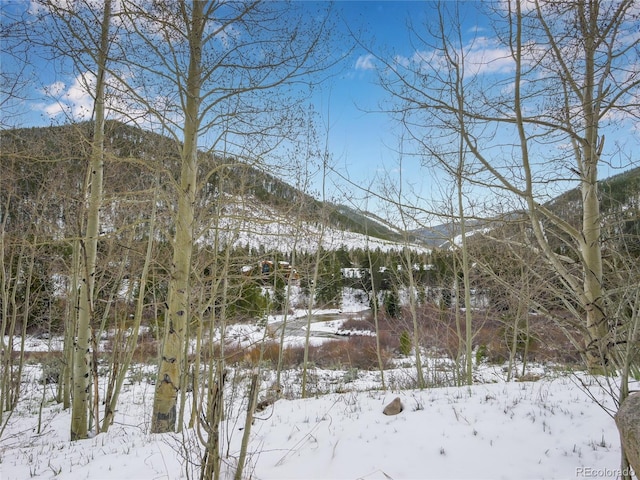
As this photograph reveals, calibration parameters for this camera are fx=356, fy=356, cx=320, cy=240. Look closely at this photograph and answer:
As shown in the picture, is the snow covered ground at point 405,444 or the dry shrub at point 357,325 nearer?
the snow covered ground at point 405,444

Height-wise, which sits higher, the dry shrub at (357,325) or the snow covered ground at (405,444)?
the snow covered ground at (405,444)

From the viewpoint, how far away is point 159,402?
5328mm

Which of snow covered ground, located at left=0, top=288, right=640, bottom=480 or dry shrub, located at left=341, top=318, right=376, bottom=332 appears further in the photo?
dry shrub, located at left=341, top=318, right=376, bottom=332

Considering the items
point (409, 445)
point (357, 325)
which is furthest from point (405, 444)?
point (357, 325)

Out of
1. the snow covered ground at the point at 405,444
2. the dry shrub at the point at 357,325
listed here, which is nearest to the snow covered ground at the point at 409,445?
the snow covered ground at the point at 405,444

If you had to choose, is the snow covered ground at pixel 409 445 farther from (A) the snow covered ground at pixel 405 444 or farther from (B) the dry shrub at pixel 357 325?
(B) the dry shrub at pixel 357 325

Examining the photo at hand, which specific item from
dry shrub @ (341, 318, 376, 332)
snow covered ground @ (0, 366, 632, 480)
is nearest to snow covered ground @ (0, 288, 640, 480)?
snow covered ground @ (0, 366, 632, 480)

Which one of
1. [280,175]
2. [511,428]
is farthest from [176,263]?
[511,428]

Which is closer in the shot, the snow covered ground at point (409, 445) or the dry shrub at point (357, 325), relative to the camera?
the snow covered ground at point (409, 445)

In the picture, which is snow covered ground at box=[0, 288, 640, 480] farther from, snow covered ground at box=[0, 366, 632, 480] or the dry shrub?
the dry shrub

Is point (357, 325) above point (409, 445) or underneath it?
underneath

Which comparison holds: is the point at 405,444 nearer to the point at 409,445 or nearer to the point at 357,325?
the point at 409,445

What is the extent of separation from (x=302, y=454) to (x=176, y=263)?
3.13m

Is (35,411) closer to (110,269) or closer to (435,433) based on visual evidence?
(110,269)
